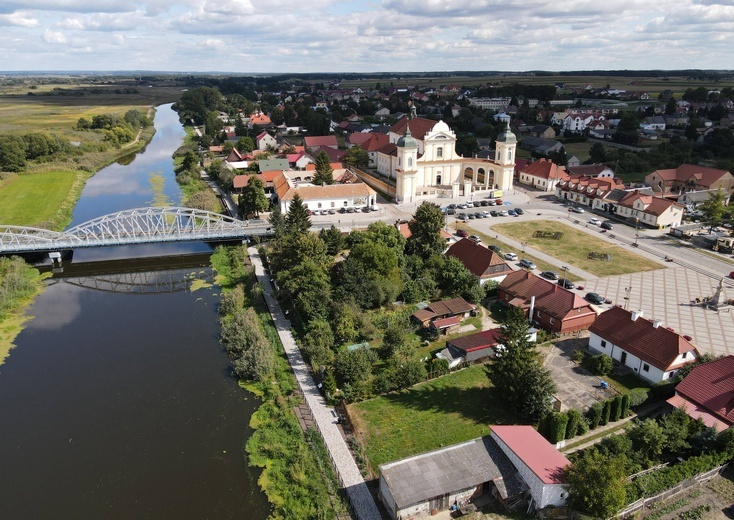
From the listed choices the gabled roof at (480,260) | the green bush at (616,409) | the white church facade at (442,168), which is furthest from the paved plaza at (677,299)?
the white church facade at (442,168)

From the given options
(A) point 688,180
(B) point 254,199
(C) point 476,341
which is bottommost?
(C) point 476,341

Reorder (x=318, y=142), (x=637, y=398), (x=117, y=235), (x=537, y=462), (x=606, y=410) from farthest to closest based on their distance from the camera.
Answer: (x=318, y=142) < (x=117, y=235) < (x=637, y=398) < (x=606, y=410) < (x=537, y=462)

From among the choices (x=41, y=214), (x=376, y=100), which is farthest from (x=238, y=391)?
(x=376, y=100)

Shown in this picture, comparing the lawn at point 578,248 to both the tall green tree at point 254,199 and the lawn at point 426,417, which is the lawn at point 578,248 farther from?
the tall green tree at point 254,199

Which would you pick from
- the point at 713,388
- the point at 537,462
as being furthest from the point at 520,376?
the point at 713,388

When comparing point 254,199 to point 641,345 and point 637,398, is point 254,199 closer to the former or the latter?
point 641,345

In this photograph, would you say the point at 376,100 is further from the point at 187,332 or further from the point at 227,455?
the point at 227,455
